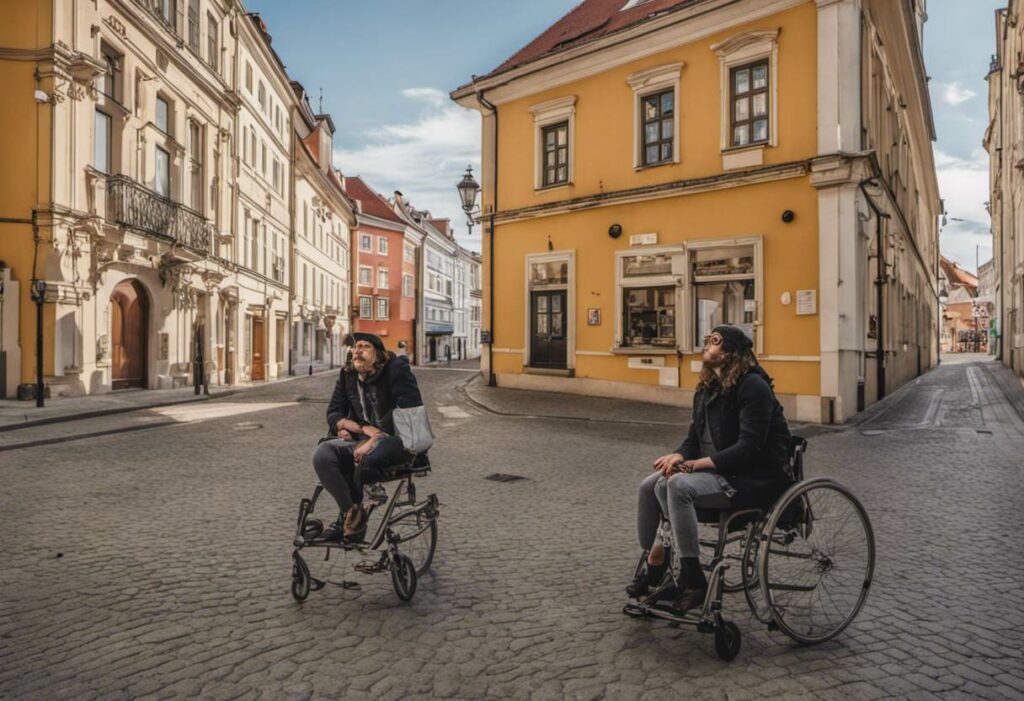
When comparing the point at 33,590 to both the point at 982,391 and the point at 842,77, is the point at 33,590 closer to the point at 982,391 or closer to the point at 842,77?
the point at 842,77

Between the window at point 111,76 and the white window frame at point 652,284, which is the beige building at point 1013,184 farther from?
the window at point 111,76

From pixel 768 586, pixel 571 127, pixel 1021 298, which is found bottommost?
pixel 768 586

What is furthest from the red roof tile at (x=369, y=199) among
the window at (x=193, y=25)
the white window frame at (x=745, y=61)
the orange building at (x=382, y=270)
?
the white window frame at (x=745, y=61)

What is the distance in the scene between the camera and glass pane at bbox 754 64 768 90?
650 inches

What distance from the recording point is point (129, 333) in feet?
73.2

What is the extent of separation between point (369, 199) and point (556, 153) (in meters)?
48.6

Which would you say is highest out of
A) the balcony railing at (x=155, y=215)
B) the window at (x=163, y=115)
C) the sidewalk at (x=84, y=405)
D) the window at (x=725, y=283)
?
the window at (x=163, y=115)

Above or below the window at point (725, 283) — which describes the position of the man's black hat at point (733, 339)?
below

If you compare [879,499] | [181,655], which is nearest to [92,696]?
[181,655]

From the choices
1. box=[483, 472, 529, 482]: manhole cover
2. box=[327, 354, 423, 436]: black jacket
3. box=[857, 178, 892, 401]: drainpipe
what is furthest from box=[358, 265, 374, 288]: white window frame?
box=[327, 354, 423, 436]: black jacket

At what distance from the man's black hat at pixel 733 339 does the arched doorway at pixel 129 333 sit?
21.1m

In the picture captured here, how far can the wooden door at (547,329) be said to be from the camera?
20516 millimetres

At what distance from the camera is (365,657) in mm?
3748

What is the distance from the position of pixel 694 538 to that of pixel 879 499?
4.71m
